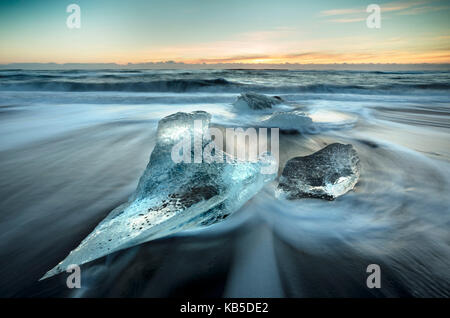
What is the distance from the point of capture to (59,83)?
1303 centimetres

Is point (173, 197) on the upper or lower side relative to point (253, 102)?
lower

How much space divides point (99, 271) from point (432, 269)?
1.73 m

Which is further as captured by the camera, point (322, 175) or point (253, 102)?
point (253, 102)

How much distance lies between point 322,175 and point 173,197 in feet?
4.28

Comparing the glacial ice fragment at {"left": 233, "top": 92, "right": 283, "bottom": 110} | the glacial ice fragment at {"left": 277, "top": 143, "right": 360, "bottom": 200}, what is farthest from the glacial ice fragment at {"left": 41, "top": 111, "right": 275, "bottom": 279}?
the glacial ice fragment at {"left": 233, "top": 92, "right": 283, "bottom": 110}

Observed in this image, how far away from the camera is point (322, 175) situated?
1923 mm

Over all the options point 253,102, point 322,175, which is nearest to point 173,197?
point 322,175

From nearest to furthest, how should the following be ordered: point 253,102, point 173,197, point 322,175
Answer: point 173,197 → point 322,175 → point 253,102

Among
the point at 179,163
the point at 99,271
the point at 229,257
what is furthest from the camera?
the point at 179,163

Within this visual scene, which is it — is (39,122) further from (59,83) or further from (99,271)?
(59,83)

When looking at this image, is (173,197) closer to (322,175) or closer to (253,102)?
(322,175)

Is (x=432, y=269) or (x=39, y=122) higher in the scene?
(x=39, y=122)

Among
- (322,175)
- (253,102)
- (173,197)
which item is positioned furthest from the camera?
(253,102)
